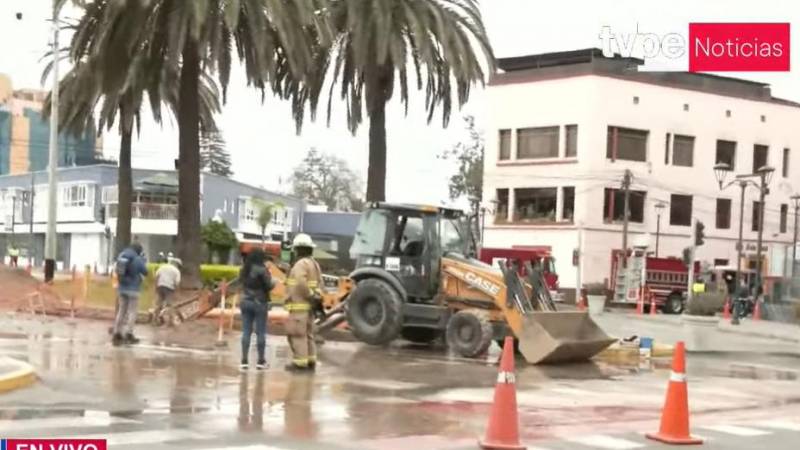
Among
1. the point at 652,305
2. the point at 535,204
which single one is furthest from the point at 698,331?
the point at 535,204

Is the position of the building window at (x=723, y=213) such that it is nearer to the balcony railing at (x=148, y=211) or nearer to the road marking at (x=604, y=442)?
the balcony railing at (x=148, y=211)

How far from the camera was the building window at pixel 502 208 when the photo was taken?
6372 centimetres

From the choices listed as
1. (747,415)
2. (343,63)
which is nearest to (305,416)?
(747,415)

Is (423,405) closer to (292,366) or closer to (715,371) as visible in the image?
(292,366)

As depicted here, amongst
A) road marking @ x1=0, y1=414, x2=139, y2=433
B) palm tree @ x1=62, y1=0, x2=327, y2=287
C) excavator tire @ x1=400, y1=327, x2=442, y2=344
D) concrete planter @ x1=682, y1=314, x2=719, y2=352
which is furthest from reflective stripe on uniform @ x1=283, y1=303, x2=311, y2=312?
concrete planter @ x1=682, y1=314, x2=719, y2=352

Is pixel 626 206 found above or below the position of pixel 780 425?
above

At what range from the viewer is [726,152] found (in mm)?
64375

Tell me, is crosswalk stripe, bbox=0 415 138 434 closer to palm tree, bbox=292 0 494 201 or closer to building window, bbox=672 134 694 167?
palm tree, bbox=292 0 494 201

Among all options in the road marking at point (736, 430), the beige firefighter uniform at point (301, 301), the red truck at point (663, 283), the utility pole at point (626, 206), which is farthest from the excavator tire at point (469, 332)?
the utility pole at point (626, 206)

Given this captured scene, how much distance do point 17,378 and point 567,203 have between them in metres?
50.2

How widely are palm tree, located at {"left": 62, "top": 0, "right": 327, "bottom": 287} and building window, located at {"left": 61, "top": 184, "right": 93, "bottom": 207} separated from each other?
54.7 m

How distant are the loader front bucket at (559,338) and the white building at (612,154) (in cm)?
3990

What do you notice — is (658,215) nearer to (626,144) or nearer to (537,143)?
(626,144)

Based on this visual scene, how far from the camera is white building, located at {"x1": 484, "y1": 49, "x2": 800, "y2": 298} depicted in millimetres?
59188
